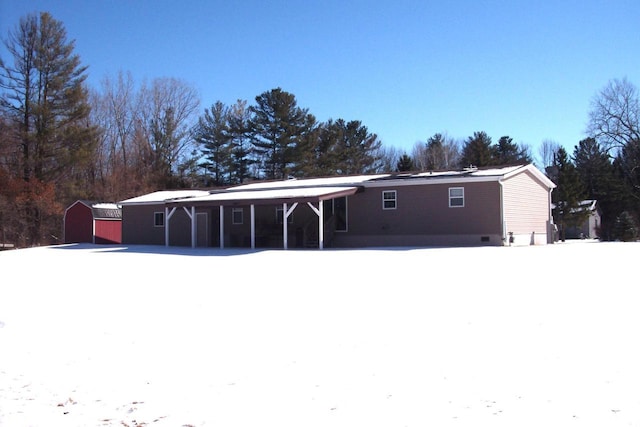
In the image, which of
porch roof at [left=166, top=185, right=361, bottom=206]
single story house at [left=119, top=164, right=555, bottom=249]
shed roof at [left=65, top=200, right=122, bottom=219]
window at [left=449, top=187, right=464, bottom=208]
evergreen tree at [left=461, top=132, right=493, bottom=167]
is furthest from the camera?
evergreen tree at [left=461, top=132, right=493, bottom=167]

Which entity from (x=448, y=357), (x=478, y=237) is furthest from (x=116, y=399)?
(x=478, y=237)

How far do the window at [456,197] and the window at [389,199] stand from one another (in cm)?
238

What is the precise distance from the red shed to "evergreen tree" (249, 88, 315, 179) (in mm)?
14677

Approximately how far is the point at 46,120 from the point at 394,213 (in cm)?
2605

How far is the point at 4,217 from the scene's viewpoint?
3609 centimetres

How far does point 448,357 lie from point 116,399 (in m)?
3.60

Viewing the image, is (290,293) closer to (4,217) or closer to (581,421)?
(581,421)

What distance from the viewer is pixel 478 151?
50500mm

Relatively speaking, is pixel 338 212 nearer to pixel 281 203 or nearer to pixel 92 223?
pixel 281 203

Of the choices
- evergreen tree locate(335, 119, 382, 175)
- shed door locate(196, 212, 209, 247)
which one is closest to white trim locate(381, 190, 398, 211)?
shed door locate(196, 212, 209, 247)

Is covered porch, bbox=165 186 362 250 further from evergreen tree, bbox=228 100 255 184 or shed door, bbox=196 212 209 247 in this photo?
evergreen tree, bbox=228 100 255 184

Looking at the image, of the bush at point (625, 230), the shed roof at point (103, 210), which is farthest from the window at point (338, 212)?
the bush at point (625, 230)

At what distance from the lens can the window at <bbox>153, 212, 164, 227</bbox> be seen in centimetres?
3092

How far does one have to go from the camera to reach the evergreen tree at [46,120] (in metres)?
36.6
